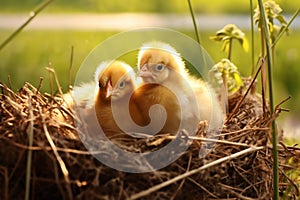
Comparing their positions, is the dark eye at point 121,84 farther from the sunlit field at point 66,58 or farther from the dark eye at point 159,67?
the sunlit field at point 66,58

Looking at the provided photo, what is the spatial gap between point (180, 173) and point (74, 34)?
5735 millimetres

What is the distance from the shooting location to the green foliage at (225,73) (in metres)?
2.90

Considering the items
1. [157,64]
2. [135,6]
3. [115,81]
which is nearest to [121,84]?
[115,81]

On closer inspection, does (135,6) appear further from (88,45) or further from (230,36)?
(230,36)

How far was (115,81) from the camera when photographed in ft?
8.23

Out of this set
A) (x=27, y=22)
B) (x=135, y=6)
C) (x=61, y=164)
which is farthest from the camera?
(x=135, y=6)

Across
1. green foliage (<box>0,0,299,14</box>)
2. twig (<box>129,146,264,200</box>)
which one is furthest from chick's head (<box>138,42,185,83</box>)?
green foliage (<box>0,0,299,14</box>)

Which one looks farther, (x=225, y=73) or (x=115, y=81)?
(x=225, y=73)

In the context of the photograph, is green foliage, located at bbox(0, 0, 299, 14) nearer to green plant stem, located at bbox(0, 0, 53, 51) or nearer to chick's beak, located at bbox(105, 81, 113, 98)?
chick's beak, located at bbox(105, 81, 113, 98)

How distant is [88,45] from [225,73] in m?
3.95

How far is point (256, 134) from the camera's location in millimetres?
2301

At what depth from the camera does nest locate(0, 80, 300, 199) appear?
2.01 metres

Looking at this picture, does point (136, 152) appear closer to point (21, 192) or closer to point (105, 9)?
point (21, 192)

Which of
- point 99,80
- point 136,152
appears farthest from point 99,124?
point 136,152
